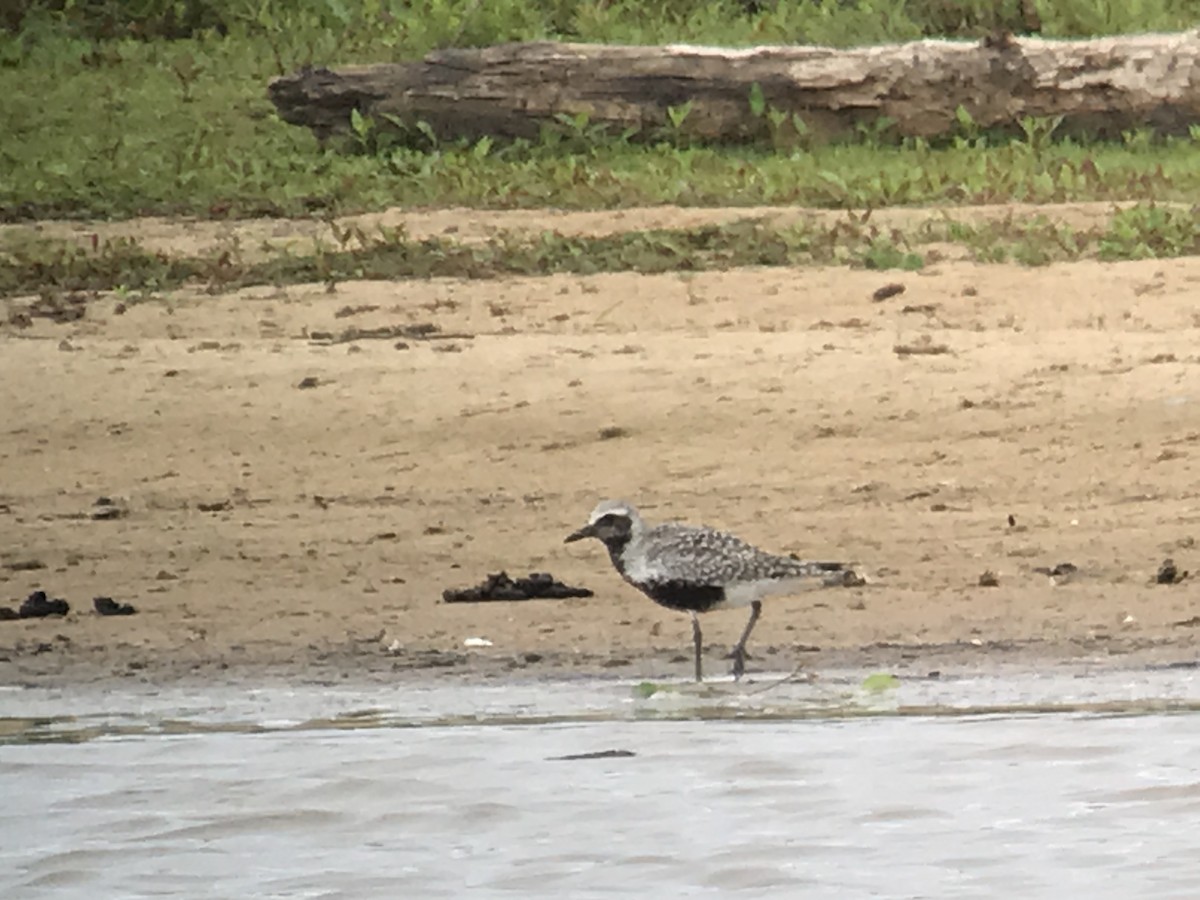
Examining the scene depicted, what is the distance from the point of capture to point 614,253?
8.41 meters

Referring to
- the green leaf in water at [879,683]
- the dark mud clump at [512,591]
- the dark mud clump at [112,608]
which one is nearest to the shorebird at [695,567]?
the green leaf in water at [879,683]

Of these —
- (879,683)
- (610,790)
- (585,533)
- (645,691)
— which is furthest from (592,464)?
(610,790)

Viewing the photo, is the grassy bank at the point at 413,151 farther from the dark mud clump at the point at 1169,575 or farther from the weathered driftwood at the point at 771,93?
the dark mud clump at the point at 1169,575

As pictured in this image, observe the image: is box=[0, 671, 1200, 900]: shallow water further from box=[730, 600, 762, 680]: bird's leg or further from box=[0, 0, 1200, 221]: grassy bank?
box=[0, 0, 1200, 221]: grassy bank

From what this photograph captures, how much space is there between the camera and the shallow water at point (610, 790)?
451 cm

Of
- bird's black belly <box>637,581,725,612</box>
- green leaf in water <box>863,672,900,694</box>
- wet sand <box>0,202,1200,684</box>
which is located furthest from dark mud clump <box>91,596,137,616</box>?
green leaf in water <box>863,672,900,694</box>

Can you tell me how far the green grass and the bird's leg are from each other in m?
2.63

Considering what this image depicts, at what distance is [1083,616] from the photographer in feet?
19.3

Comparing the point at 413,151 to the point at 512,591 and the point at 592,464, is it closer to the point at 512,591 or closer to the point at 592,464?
the point at 592,464

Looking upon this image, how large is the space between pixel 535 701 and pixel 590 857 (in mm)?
875

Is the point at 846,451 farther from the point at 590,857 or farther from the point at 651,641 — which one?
the point at 590,857

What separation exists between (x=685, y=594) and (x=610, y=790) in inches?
27.4

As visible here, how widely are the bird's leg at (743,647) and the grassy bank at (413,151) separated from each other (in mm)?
3700

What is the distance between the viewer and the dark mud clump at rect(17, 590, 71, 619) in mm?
6074
